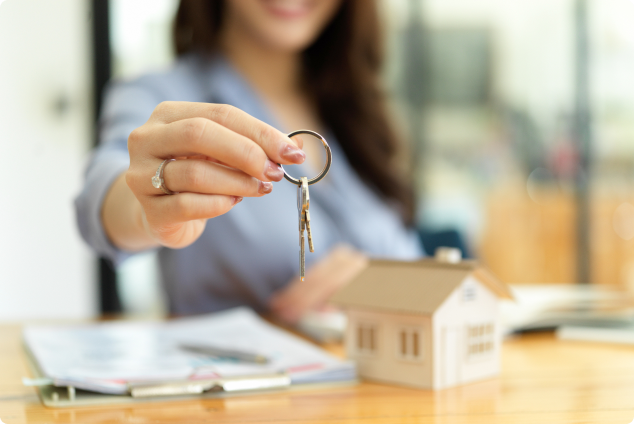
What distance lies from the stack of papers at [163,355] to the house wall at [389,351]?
24mm

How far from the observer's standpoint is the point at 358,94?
150 centimetres

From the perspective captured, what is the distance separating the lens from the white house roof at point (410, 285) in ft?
2.02

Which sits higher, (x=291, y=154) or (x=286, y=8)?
(x=286, y=8)

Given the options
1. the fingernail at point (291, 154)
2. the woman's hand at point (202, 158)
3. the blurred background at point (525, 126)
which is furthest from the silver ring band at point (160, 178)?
the blurred background at point (525, 126)

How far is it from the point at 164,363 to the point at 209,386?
0.09 m

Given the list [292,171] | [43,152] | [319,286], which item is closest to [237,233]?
[292,171]

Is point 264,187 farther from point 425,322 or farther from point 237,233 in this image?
point 237,233

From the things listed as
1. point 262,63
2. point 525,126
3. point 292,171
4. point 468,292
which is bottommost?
point 468,292

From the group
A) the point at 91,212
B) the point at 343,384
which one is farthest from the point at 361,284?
the point at 91,212

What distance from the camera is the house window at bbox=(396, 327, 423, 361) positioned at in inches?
24.2

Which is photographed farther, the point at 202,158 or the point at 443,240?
the point at 443,240

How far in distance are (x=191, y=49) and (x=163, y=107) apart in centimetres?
89

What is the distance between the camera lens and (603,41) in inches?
142

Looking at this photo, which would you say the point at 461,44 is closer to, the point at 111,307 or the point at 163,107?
the point at 111,307
